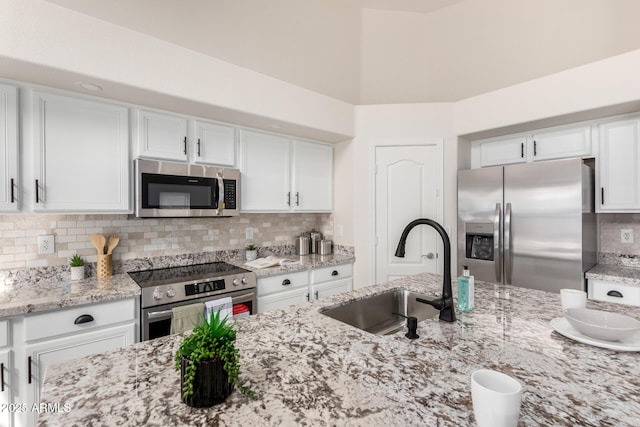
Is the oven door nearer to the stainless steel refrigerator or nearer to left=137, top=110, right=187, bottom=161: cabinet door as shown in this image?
left=137, top=110, right=187, bottom=161: cabinet door

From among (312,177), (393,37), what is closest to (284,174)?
(312,177)

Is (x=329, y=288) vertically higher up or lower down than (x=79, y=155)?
lower down

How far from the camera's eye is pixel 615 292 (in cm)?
234

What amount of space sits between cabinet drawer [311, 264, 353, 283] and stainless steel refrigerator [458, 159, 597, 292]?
115 cm

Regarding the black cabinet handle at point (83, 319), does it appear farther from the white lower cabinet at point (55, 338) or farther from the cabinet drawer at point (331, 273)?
the cabinet drawer at point (331, 273)

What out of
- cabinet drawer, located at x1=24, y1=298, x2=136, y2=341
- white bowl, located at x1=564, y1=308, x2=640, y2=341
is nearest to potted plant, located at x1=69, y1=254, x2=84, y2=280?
cabinet drawer, located at x1=24, y1=298, x2=136, y2=341

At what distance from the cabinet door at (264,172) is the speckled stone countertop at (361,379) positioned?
1.85 metres

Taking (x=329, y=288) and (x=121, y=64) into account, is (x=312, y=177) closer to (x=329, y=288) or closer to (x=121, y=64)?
(x=329, y=288)

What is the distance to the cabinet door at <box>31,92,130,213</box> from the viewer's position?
195 centimetres

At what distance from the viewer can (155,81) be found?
2080 mm

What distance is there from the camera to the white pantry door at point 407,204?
3270mm

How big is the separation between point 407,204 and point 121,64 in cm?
270

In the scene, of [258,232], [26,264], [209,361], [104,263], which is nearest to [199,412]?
[209,361]

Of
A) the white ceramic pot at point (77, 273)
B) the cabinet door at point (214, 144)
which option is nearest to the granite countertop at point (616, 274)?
the cabinet door at point (214, 144)
